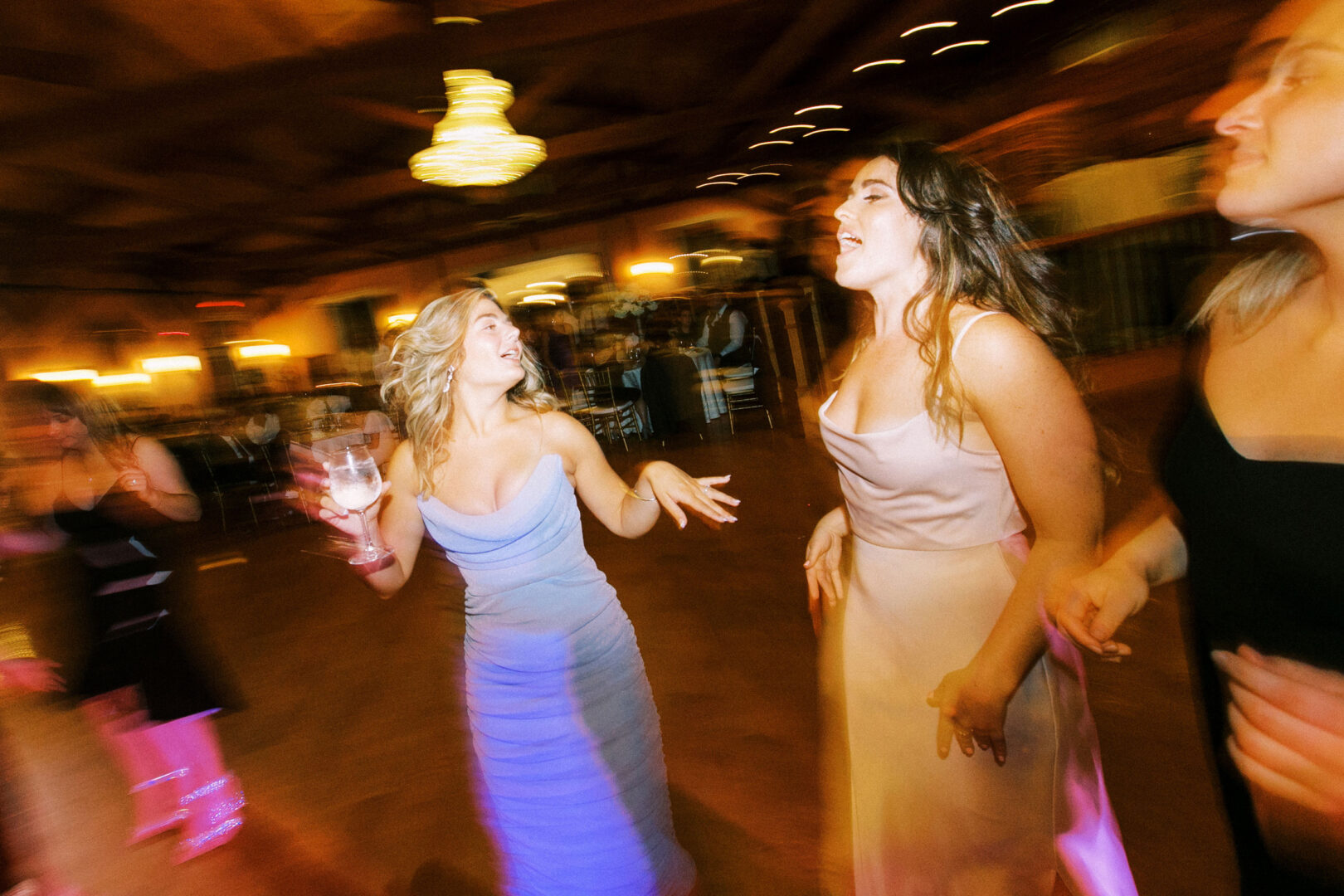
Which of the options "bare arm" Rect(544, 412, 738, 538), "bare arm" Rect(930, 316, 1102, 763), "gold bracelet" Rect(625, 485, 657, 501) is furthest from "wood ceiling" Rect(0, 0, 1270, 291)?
"gold bracelet" Rect(625, 485, 657, 501)

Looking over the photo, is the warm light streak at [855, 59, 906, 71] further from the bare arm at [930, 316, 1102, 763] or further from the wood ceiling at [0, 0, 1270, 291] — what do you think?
the bare arm at [930, 316, 1102, 763]

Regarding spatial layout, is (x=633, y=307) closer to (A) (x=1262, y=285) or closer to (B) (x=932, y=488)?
(B) (x=932, y=488)

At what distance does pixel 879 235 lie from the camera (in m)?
1.29

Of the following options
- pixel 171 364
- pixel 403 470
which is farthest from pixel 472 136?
pixel 171 364

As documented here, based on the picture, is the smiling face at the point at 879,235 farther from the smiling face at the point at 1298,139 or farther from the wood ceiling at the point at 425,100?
the smiling face at the point at 1298,139

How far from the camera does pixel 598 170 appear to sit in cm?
1157

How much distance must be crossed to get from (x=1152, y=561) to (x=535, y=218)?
13.0 meters

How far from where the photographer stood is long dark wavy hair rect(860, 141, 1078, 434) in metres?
1.25

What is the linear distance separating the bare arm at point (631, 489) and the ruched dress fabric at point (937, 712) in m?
0.35

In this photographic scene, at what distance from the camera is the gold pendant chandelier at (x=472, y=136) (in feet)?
14.6

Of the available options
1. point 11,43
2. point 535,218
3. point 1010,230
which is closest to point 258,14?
point 11,43

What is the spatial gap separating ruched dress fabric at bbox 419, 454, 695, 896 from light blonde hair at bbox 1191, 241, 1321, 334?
4.39ft

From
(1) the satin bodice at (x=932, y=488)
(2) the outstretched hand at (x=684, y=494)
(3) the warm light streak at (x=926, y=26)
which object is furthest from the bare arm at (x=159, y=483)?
(3) the warm light streak at (x=926, y=26)

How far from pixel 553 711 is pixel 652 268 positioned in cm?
1261
